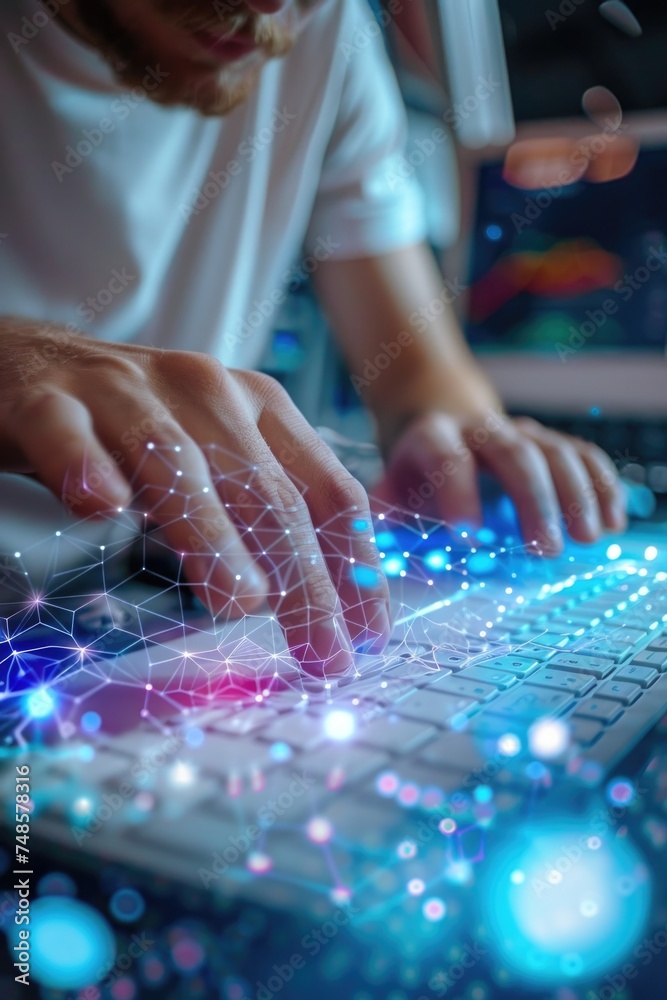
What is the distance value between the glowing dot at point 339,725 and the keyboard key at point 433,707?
2cm

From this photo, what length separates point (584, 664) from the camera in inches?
11.9

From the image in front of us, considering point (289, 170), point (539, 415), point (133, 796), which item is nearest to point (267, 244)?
point (289, 170)

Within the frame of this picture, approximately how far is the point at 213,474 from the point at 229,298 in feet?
1.13

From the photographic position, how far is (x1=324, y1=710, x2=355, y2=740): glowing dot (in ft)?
0.78

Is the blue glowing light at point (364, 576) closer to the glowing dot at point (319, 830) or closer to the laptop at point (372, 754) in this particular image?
the laptop at point (372, 754)

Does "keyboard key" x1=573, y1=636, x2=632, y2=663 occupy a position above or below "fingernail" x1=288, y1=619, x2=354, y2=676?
below

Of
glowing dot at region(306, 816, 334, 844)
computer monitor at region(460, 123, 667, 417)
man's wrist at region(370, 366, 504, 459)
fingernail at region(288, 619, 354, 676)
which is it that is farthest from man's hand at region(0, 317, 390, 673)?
computer monitor at region(460, 123, 667, 417)

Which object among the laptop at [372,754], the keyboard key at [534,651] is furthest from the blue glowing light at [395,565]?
the keyboard key at [534,651]

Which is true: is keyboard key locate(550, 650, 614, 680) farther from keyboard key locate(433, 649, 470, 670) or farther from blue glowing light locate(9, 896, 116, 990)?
blue glowing light locate(9, 896, 116, 990)

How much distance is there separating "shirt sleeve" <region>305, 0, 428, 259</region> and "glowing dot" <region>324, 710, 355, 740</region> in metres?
0.62

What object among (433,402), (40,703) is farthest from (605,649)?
(433,402)

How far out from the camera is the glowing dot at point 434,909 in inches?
6.8

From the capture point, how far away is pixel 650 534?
1.86ft

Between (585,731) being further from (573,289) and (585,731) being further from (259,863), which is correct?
(573,289)
